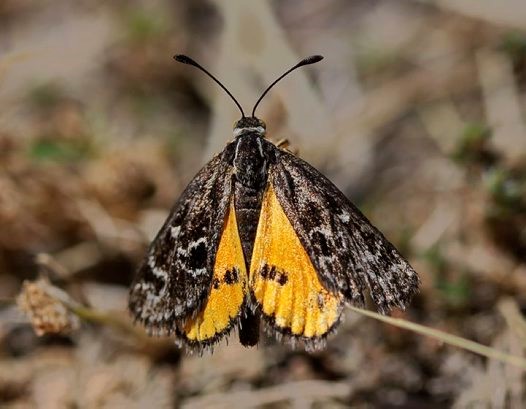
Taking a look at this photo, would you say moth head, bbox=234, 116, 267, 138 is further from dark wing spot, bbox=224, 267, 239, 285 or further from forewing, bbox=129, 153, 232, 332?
dark wing spot, bbox=224, 267, 239, 285

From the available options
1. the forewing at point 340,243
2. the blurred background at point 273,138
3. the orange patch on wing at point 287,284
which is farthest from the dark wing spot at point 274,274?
the blurred background at point 273,138

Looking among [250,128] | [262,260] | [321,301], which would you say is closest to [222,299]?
[262,260]

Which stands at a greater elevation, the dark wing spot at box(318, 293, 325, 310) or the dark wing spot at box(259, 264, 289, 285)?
the dark wing spot at box(259, 264, 289, 285)

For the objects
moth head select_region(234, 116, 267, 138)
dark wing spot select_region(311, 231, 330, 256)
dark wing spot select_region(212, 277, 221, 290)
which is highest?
moth head select_region(234, 116, 267, 138)

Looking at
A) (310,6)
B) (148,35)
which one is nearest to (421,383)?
(148,35)

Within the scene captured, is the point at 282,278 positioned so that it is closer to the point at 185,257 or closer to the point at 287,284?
the point at 287,284

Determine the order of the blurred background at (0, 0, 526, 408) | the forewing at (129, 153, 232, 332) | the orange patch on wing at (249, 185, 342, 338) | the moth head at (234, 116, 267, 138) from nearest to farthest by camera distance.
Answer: the orange patch on wing at (249, 185, 342, 338) < the forewing at (129, 153, 232, 332) < the moth head at (234, 116, 267, 138) < the blurred background at (0, 0, 526, 408)

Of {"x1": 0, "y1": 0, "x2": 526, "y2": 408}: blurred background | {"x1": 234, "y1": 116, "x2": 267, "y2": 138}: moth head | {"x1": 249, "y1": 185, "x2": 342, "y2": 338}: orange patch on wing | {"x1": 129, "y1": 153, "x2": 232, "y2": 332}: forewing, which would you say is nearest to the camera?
{"x1": 249, "y1": 185, "x2": 342, "y2": 338}: orange patch on wing

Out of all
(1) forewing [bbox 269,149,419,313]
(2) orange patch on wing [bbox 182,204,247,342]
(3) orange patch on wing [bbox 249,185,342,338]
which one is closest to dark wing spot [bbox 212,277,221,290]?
(2) orange patch on wing [bbox 182,204,247,342]
